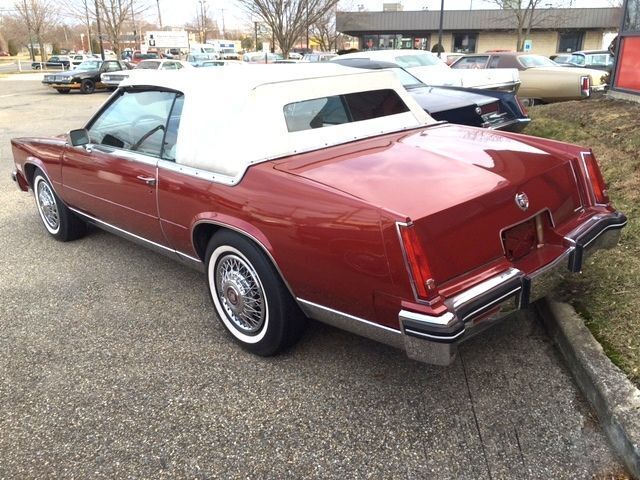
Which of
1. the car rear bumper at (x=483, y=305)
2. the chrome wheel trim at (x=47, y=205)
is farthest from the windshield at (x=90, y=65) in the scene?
the car rear bumper at (x=483, y=305)

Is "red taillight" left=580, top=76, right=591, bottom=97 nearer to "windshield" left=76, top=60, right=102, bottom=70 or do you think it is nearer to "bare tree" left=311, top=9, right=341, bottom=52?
"windshield" left=76, top=60, right=102, bottom=70

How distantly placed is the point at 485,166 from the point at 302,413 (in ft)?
5.20

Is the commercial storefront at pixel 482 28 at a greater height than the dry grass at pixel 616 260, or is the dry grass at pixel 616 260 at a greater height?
the commercial storefront at pixel 482 28

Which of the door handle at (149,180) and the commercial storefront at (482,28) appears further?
the commercial storefront at (482,28)

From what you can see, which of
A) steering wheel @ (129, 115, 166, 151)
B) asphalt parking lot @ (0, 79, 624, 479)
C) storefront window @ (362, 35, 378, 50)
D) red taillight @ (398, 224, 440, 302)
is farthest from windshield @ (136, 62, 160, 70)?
storefront window @ (362, 35, 378, 50)

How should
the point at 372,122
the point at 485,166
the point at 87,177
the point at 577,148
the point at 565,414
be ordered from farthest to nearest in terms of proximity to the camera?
the point at 87,177, the point at 372,122, the point at 577,148, the point at 485,166, the point at 565,414

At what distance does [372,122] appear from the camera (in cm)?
378

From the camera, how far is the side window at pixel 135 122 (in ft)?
12.5

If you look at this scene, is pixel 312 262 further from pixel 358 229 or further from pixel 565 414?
pixel 565 414

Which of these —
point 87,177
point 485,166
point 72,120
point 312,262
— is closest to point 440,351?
point 312,262

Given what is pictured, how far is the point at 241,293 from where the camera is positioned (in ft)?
10.5

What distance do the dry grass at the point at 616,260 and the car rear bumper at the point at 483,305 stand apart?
0.41 m

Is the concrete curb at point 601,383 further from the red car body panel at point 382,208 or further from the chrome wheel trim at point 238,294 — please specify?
the chrome wheel trim at point 238,294

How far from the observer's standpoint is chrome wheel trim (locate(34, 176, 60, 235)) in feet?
17.1
